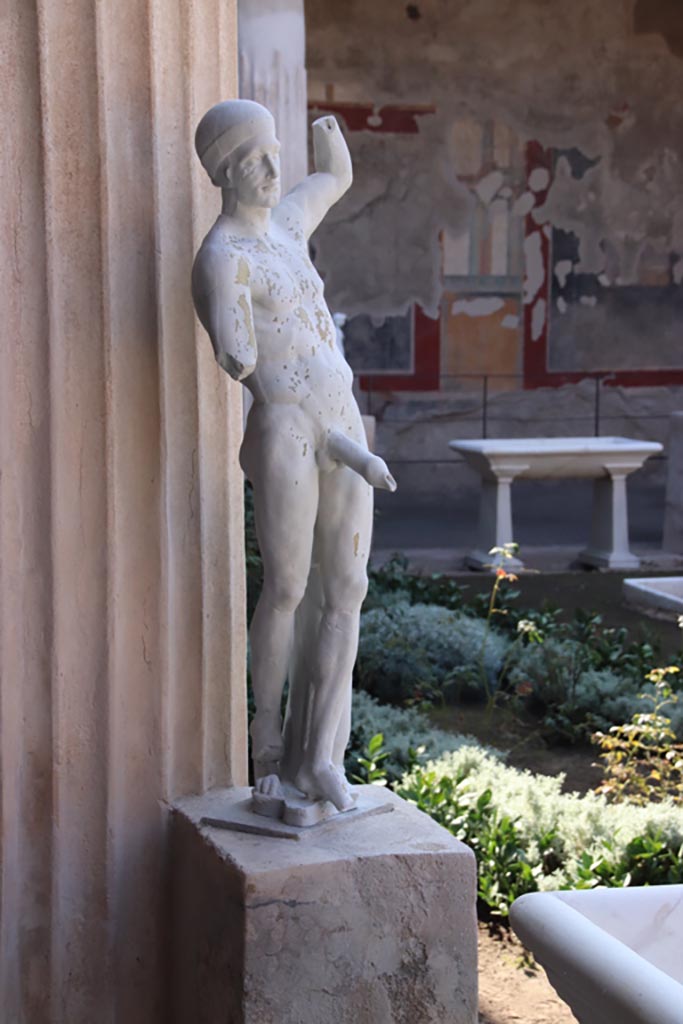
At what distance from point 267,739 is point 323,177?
3.86 feet

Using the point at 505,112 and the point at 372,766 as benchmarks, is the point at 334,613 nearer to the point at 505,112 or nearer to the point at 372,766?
the point at 372,766

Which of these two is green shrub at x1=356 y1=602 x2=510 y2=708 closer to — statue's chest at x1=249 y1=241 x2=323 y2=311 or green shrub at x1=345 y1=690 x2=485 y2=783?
green shrub at x1=345 y1=690 x2=485 y2=783

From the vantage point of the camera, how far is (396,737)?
571cm

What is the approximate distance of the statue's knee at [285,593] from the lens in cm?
280

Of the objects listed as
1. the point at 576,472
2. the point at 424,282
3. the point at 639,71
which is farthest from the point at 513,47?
the point at 576,472

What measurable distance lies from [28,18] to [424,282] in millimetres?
12190

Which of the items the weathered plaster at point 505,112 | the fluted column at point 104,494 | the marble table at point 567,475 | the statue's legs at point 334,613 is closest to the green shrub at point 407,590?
the marble table at point 567,475

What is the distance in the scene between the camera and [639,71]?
1508cm

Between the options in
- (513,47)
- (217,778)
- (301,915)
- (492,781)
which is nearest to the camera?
(301,915)

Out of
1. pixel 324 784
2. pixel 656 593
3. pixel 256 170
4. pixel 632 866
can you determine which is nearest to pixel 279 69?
pixel 656 593

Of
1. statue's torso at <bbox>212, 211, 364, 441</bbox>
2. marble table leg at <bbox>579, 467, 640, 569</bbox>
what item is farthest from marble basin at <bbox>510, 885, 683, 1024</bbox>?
marble table leg at <bbox>579, 467, 640, 569</bbox>

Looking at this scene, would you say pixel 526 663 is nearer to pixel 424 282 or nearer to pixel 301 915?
pixel 301 915

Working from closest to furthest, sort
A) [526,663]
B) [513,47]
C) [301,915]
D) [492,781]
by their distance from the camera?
1. [301,915]
2. [492,781]
3. [526,663]
4. [513,47]

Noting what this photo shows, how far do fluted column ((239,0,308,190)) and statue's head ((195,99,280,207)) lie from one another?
12.6 feet
